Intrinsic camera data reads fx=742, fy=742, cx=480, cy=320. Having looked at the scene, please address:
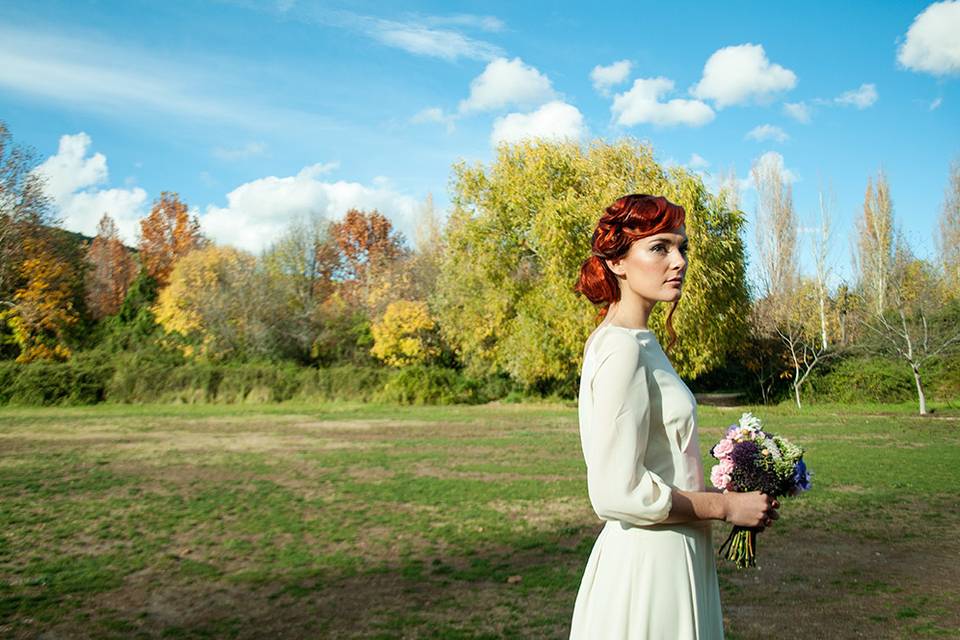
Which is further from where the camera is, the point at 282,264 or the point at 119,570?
the point at 282,264

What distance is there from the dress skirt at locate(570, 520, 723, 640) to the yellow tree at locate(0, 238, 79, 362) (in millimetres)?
35403

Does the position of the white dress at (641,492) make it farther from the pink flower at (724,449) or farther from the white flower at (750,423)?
the white flower at (750,423)

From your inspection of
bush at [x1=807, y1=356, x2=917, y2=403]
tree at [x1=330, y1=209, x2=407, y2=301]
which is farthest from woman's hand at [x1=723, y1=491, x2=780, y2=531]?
tree at [x1=330, y1=209, x2=407, y2=301]

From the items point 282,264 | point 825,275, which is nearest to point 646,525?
point 825,275

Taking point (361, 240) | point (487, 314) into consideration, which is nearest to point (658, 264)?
point (487, 314)

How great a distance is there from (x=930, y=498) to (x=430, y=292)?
28.3m

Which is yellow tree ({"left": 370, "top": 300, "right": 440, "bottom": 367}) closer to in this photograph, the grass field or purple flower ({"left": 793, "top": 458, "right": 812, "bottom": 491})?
the grass field

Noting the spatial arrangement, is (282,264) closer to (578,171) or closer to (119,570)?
(578,171)

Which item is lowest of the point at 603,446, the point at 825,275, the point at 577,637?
the point at 577,637

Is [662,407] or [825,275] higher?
[825,275]

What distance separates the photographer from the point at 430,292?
1441 inches

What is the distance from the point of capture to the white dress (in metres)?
1.83

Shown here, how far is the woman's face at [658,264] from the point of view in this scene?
6.64 feet

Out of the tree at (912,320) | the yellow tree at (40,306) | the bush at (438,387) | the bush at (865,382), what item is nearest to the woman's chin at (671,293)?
the tree at (912,320)
